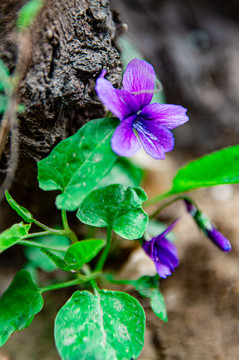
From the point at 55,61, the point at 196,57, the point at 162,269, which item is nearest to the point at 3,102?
the point at 55,61

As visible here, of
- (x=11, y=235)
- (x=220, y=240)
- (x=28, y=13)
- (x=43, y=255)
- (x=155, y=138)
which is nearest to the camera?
(x=11, y=235)

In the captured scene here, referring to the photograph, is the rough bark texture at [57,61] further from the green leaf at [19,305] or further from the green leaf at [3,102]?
the green leaf at [19,305]

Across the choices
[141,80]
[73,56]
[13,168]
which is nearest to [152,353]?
[13,168]

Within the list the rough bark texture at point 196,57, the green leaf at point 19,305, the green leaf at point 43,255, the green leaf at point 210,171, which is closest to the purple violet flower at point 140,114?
the green leaf at point 210,171

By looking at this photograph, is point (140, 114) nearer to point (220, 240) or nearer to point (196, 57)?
point (220, 240)

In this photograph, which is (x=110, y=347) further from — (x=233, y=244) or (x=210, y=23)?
(x=210, y=23)

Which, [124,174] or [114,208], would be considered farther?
[124,174]
